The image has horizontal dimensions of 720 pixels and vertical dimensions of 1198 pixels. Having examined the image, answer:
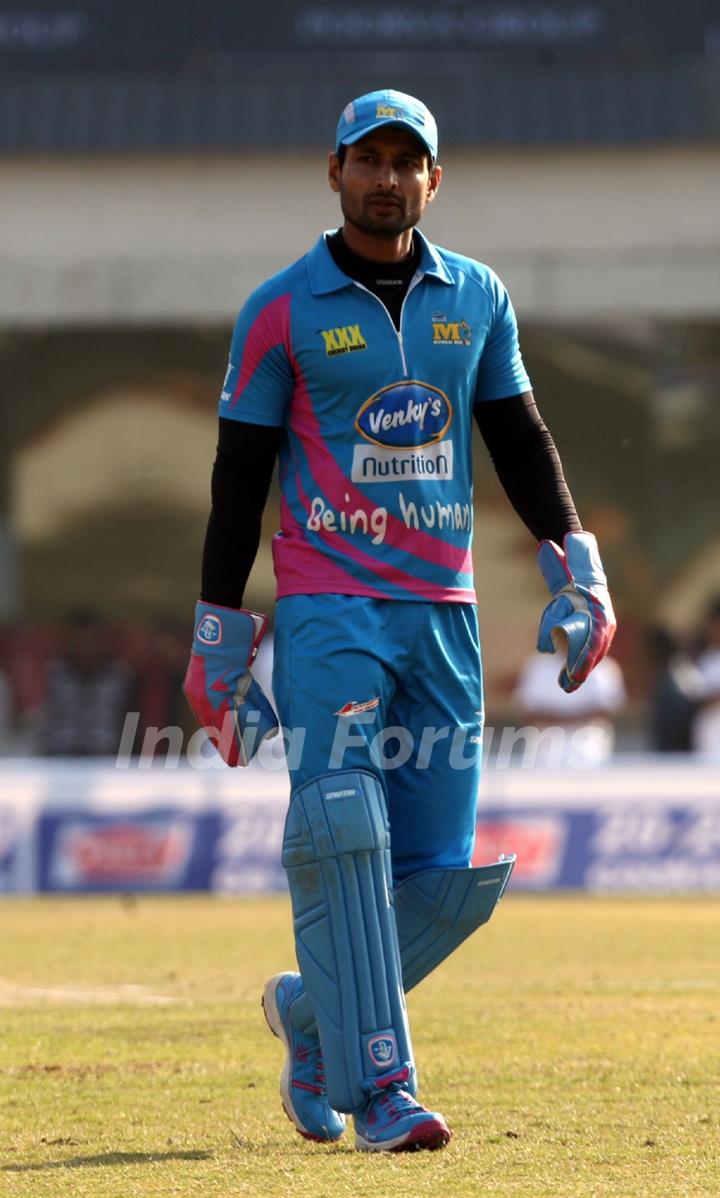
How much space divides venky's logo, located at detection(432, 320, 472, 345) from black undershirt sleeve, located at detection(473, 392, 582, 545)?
0.77ft

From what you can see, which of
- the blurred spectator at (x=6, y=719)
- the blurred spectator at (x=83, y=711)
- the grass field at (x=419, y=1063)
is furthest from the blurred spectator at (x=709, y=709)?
the blurred spectator at (x=6, y=719)

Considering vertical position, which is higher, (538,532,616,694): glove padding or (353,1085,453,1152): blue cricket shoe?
(538,532,616,694): glove padding

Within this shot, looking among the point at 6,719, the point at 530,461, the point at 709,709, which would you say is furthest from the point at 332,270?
the point at 6,719

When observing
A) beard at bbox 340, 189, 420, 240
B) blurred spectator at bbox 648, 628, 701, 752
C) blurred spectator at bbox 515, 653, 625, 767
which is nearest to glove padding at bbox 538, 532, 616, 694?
beard at bbox 340, 189, 420, 240

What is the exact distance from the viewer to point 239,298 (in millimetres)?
21516

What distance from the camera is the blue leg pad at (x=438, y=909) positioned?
18.4 ft

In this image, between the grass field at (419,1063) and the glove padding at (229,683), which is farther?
the glove padding at (229,683)

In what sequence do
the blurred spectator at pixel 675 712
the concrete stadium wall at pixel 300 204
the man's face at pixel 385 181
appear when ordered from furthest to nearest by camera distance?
the concrete stadium wall at pixel 300 204 < the blurred spectator at pixel 675 712 < the man's face at pixel 385 181

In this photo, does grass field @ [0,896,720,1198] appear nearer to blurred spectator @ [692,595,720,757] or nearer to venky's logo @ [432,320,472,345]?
venky's logo @ [432,320,472,345]

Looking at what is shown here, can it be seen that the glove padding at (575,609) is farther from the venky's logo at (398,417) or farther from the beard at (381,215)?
the beard at (381,215)

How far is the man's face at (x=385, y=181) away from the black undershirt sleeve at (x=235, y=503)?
57 centimetres

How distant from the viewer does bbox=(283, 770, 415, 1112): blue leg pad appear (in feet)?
17.6

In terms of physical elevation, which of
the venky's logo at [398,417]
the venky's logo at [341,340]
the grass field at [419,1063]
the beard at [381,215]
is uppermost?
the beard at [381,215]

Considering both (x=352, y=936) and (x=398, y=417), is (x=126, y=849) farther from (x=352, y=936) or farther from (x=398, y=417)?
(x=398, y=417)
